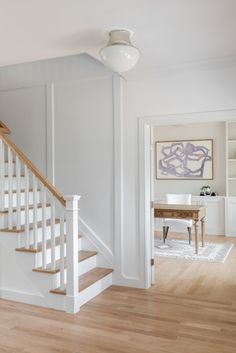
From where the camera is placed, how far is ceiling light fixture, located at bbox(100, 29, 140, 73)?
3027 mm

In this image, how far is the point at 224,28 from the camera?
3.04m

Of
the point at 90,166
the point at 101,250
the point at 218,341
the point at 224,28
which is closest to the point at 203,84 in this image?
the point at 224,28

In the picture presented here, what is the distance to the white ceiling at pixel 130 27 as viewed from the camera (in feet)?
8.68

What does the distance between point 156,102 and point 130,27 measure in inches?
47.1

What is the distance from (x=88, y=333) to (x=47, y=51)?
9.40 feet

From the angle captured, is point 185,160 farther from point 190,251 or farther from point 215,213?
point 190,251

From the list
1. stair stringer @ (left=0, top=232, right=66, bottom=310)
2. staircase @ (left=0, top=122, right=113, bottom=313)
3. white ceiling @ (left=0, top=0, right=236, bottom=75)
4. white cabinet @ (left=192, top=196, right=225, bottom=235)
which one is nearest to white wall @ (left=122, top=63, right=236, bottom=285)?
white ceiling @ (left=0, top=0, right=236, bottom=75)

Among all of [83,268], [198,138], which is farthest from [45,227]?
[198,138]

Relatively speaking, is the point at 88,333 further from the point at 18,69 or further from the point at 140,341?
the point at 18,69

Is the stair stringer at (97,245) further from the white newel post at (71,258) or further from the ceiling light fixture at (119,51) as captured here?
the ceiling light fixture at (119,51)

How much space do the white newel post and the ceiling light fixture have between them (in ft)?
4.33

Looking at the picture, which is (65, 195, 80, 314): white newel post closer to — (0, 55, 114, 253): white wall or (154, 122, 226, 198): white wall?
(0, 55, 114, 253): white wall

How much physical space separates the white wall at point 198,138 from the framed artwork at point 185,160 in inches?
3.9

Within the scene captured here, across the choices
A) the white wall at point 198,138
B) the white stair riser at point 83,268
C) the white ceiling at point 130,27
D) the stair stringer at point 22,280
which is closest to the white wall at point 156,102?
the white ceiling at point 130,27
